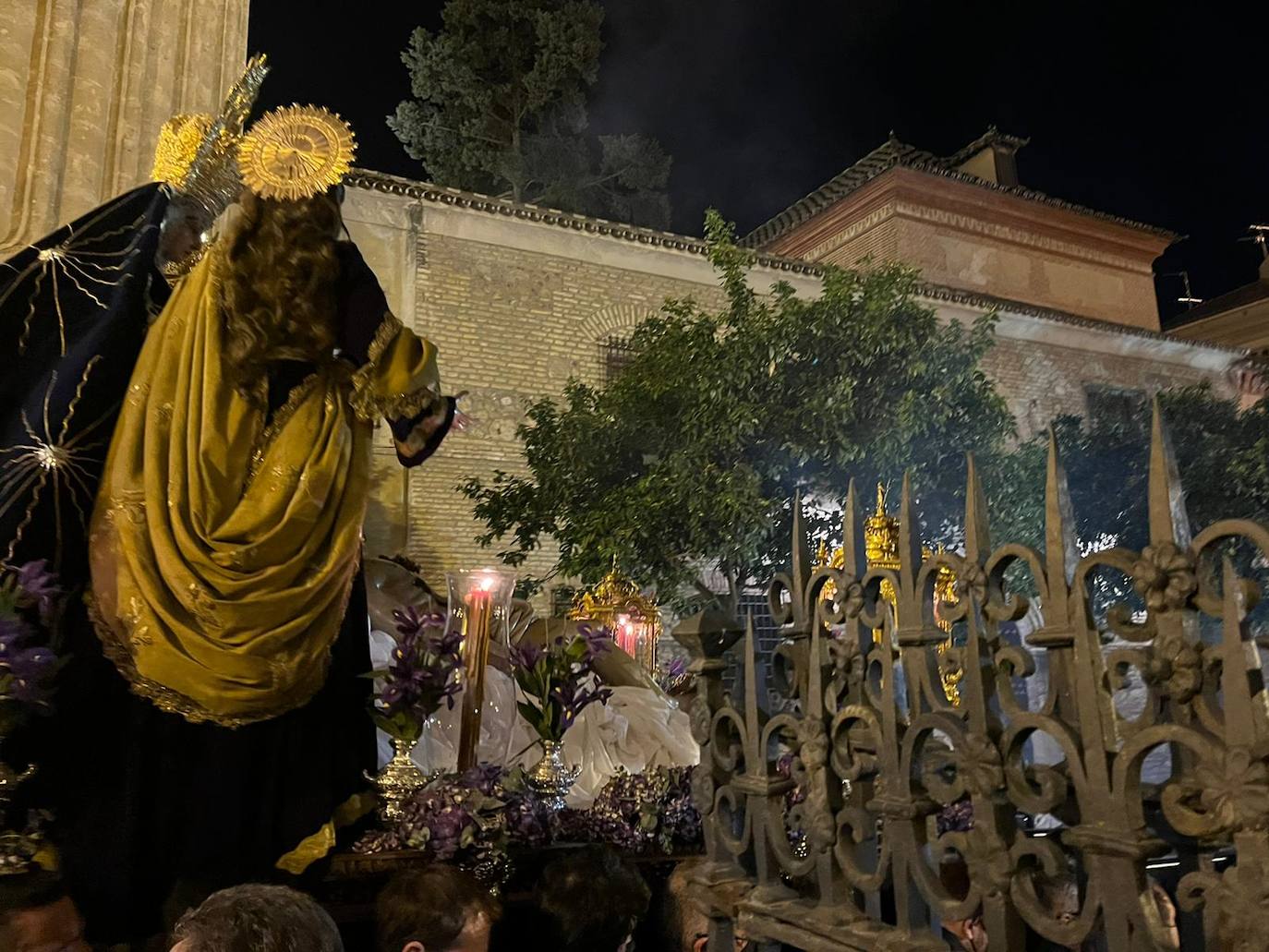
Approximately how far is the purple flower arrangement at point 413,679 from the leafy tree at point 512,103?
14.5 metres

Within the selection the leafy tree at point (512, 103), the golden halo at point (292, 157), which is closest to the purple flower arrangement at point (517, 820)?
the golden halo at point (292, 157)

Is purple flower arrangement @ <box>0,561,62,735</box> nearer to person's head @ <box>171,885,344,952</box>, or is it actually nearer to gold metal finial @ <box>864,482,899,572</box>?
person's head @ <box>171,885,344,952</box>

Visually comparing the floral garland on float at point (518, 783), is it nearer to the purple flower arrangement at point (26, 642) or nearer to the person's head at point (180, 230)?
the purple flower arrangement at point (26, 642)

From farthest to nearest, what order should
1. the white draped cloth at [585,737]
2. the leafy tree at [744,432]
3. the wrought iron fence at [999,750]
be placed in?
the leafy tree at [744,432] < the white draped cloth at [585,737] < the wrought iron fence at [999,750]

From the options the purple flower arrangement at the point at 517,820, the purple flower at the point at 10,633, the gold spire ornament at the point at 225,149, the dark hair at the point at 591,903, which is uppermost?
the gold spire ornament at the point at 225,149

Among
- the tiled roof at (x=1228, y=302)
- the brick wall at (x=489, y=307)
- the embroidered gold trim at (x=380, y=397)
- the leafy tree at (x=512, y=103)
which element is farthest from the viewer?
the tiled roof at (x=1228, y=302)

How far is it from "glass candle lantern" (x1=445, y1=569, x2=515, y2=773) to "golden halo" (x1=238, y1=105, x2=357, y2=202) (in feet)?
4.40

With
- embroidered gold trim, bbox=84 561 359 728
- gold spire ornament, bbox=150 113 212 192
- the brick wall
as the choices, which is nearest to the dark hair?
embroidered gold trim, bbox=84 561 359 728

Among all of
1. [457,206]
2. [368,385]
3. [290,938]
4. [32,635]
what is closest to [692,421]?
[457,206]

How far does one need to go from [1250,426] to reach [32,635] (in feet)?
51.0

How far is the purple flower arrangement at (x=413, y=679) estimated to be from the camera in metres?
2.79

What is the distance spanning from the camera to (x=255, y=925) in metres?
1.23

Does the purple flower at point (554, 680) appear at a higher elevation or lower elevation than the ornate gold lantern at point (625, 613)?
lower

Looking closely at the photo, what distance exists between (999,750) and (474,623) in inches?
78.3
